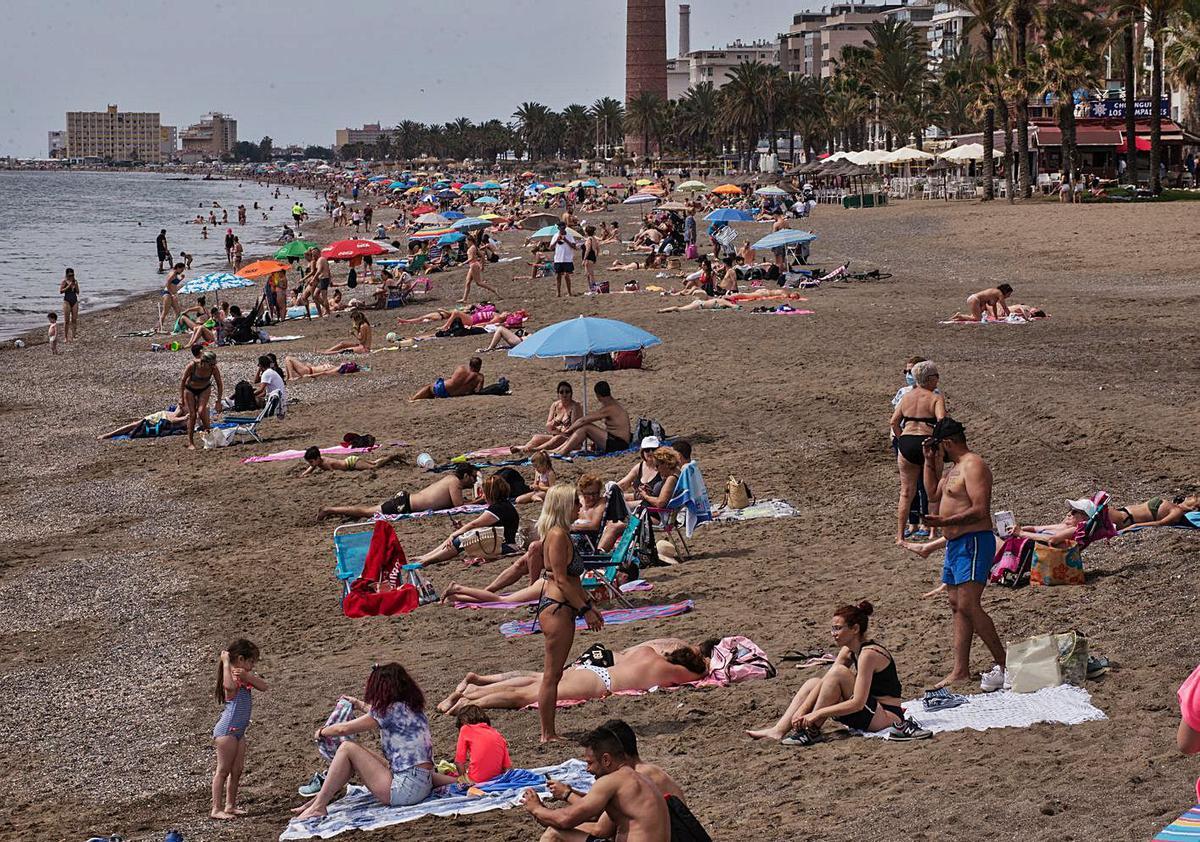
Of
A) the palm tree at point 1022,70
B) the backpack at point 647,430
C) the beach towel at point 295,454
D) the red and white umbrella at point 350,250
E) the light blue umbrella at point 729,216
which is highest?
the palm tree at point 1022,70

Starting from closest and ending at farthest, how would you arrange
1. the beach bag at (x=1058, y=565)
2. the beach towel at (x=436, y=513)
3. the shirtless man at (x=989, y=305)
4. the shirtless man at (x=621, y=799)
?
1. the shirtless man at (x=621, y=799)
2. the beach bag at (x=1058, y=565)
3. the beach towel at (x=436, y=513)
4. the shirtless man at (x=989, y=305)

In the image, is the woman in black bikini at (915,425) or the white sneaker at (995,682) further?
the woman in black bikini at (915,425)

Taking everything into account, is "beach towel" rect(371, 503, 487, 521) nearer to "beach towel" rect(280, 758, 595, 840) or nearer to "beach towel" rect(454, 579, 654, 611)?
"beach towel" rect(454, 579, 654, 611)

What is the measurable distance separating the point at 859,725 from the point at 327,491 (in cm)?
889

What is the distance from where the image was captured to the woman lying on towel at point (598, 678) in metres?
9.15

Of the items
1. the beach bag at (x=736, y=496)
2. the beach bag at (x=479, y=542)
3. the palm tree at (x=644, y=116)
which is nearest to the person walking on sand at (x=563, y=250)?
Result: the beach bag at (x=736, y=496)

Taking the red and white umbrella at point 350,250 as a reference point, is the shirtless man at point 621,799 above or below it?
below

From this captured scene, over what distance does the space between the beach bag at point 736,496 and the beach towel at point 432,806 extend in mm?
6037

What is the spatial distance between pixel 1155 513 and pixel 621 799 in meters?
6.39

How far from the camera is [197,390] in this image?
61.0 ft

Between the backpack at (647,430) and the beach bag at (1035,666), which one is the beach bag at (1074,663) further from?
the backpack at (647,430)

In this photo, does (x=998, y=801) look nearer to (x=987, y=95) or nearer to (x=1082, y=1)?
(x=987, y=95)

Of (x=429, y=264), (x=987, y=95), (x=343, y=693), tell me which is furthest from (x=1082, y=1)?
(x=343, y=693)

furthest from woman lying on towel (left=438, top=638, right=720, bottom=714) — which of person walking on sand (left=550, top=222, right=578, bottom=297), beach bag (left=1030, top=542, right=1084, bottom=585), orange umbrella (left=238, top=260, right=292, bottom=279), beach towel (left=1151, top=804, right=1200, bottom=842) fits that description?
person walking on sand (left=550, top=222, right=578, bottom=297)
